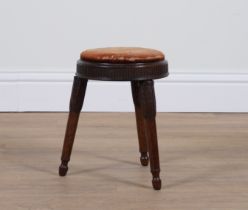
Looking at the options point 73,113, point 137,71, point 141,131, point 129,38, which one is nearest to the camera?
point 137,71

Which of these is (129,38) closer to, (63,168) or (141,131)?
(141,131)

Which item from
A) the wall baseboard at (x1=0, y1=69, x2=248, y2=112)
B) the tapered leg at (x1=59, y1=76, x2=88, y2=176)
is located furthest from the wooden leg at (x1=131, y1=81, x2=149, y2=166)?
the wall baseboard at (x1=0, y1=69, x2=248, y2=112)

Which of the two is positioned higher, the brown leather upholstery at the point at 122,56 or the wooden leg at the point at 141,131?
the brown leather upholstery at the point at 122,56

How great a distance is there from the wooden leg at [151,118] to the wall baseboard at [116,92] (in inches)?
43.3

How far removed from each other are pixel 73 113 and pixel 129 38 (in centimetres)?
105

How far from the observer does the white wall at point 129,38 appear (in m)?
2.55

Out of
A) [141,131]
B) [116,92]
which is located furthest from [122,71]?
[116,92]

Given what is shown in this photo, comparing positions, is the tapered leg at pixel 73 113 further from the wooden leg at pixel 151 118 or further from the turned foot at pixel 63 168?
the wooden leg at pixel 151 118

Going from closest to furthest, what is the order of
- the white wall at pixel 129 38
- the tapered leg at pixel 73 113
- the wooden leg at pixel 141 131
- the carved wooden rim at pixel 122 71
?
the carved wooden rim at pixel 122 71
the tapered leg at pixel 73 113
the wooden leg at pixel 141 131
the white wall at pixel 129 38

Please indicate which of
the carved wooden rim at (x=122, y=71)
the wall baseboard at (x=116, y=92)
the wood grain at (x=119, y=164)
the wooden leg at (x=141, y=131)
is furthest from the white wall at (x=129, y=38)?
the carved wooden rim at (x=122, y=71)

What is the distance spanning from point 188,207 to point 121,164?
425 millimetres

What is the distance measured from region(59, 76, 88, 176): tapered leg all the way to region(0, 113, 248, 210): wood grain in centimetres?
5

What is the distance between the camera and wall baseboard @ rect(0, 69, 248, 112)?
2580 millimetres

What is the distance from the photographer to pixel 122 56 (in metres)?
1.46
